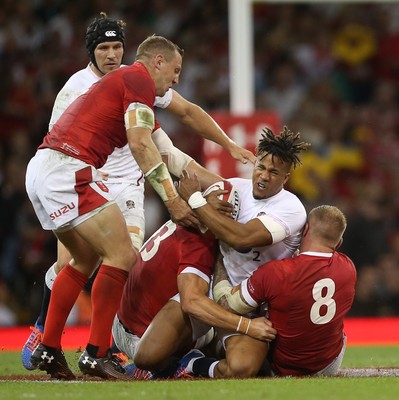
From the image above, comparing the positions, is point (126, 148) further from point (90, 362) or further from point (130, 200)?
point (90, 362)

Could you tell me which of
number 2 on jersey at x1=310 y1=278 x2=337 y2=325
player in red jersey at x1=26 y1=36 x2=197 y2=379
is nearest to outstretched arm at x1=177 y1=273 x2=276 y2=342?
number 2 on jersey at x1=310 y1=278 x2=337 y2=325

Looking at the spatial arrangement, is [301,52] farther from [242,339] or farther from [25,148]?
[242,339]

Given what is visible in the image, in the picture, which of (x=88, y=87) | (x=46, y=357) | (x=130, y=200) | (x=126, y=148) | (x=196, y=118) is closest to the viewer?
(x=46, y=357)

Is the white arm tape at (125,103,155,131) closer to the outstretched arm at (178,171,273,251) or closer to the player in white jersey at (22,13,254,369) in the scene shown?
the outstretched arm at (178,171,273,251)

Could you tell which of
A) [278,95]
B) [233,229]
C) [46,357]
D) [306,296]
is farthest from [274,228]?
[278,95]

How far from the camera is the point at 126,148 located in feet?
25.7

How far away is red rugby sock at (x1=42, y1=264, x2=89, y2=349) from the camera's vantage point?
21.2 ft

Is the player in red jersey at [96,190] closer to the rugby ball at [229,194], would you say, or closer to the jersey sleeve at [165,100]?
the rugby ball at [229,194]

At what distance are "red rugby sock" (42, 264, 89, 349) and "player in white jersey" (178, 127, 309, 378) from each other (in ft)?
2.62

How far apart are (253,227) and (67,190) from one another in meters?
1.09

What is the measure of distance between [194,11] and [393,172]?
3.35 metres

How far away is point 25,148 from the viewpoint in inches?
487

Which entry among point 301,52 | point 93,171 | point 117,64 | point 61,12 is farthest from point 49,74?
point 93,171

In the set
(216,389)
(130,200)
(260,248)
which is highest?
(130,200)
